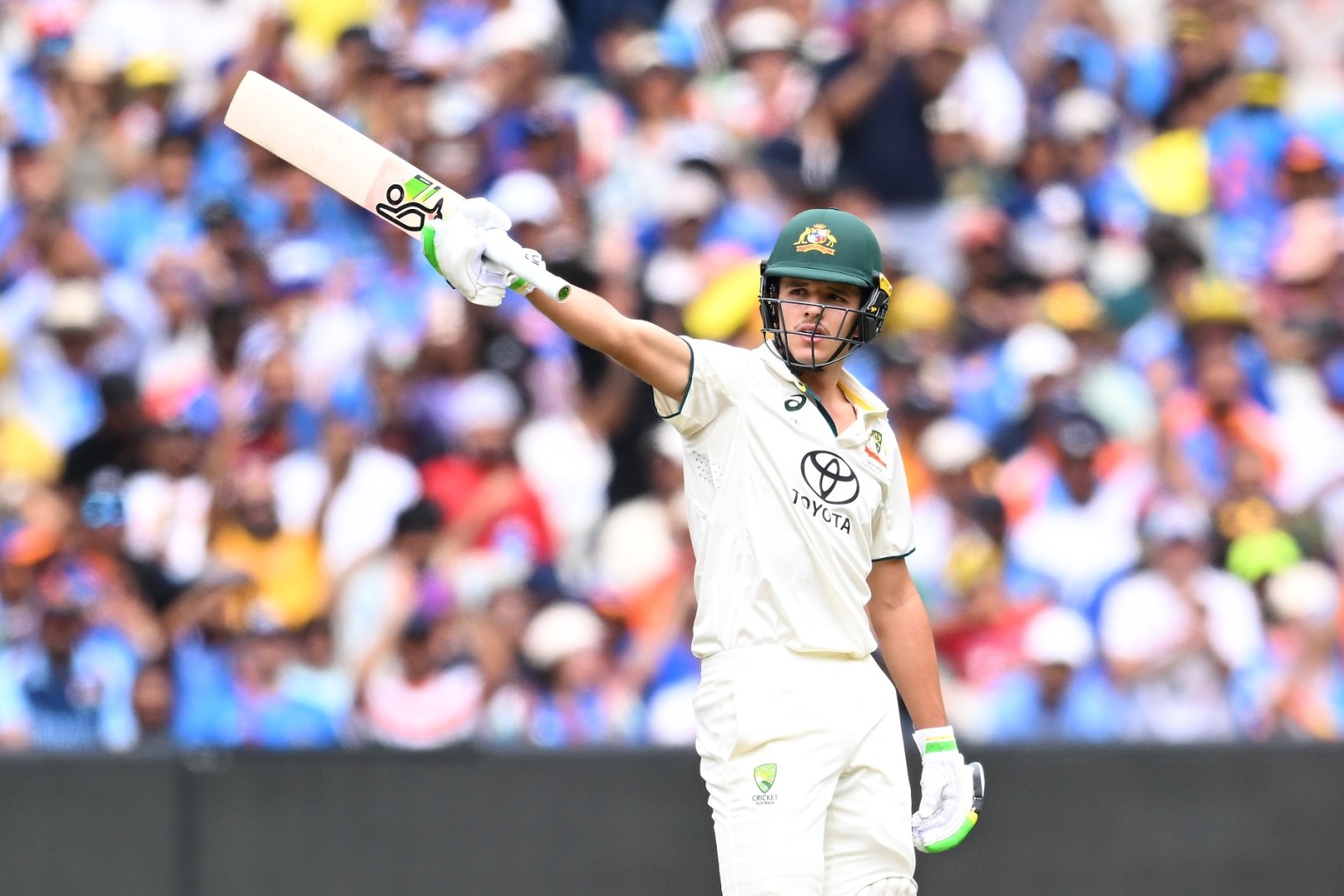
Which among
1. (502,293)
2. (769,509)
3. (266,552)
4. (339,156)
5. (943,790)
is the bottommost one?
(943,790)

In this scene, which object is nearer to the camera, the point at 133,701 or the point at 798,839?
the point at 798,839

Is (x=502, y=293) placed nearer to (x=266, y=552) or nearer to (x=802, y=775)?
(x=802, y=775)

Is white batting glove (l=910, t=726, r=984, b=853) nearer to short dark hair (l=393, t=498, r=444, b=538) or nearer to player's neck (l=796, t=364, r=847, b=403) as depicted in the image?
player's neck (l=796, t=364, r=847, b=403)

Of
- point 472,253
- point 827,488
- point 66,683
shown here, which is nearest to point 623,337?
point 472,253

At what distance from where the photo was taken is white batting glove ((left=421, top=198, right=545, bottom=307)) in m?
4.41

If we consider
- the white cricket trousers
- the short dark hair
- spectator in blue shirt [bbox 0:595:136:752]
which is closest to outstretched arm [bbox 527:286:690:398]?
the white cricket trousers

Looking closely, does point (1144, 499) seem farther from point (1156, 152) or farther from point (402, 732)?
point (402, 732)

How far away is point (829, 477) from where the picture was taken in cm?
482

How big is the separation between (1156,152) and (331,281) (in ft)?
12.2

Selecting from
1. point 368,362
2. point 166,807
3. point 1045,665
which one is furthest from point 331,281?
point 1045,665

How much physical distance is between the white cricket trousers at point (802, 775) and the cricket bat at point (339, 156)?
1270 millimetres

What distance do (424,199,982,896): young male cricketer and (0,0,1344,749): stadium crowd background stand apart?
2.46 meters

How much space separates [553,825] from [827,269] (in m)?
2.75

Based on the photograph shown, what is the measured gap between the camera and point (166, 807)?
22.3ft
